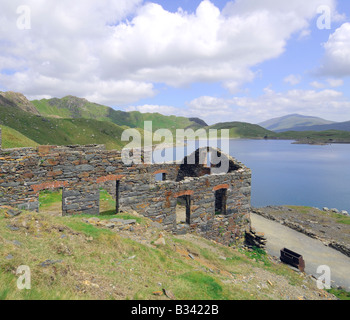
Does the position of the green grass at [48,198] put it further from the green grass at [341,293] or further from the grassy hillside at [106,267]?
the green grass at [341,293]

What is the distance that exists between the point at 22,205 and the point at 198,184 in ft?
33.5

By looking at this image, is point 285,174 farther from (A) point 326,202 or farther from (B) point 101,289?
(B) point 101,289

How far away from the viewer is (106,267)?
713cm

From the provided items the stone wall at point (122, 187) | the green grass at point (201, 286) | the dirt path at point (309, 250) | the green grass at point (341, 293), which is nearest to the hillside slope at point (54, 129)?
the stone wall at point (122, 187)

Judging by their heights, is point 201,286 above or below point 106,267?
below

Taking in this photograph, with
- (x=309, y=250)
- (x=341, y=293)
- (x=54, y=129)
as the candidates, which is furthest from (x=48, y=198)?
(x=54, y=129)

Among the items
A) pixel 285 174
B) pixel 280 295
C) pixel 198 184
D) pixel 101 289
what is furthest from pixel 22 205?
pixel 285 174

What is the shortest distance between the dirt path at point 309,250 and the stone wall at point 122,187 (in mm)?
5390

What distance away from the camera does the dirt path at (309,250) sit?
655 inches

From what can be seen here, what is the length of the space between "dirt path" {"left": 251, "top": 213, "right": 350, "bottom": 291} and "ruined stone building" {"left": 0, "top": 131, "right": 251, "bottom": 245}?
5267mm

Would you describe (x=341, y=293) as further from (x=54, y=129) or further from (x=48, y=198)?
(x=54, y=129)

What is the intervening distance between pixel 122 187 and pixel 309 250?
17.2m

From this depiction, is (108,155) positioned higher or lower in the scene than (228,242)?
higher

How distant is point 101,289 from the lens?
5.89 m
